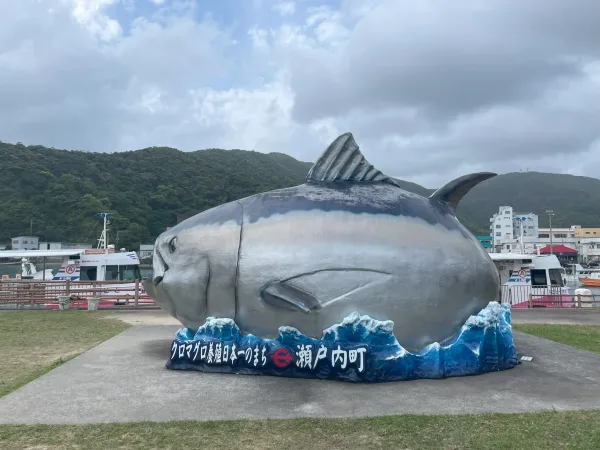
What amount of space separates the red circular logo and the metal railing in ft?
44.5

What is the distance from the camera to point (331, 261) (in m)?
6.57

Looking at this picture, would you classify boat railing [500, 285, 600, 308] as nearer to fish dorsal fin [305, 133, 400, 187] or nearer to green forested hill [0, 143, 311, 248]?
fish dorsal fin [305, 133, 400, 187]

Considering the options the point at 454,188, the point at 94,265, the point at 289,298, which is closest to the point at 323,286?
the point at 289,298

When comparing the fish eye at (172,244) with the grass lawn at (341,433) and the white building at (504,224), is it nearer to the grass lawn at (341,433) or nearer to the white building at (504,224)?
the grass lawn at (341,433)

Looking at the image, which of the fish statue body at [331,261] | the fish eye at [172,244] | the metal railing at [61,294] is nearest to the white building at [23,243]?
the metal railing at [61,294]

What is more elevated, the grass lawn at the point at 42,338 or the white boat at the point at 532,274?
the white boat at the point at 532,274

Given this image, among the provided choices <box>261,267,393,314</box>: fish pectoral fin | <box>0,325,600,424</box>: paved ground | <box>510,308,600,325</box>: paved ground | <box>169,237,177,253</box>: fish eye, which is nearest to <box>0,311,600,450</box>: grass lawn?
<box>0,325,600,424</box>: paved ground

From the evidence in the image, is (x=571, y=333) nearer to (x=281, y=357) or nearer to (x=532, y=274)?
(x=281, y=357)

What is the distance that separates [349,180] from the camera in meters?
7.42

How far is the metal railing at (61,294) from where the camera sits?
1925cm

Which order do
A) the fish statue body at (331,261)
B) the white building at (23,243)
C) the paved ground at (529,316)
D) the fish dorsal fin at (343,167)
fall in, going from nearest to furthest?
1. the fish statue body at (331,261)
2. the fish dorsal fin at (343,167)
3. the paved ground at (529,316)
4. the white building at (23,243)

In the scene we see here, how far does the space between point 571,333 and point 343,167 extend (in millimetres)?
8444

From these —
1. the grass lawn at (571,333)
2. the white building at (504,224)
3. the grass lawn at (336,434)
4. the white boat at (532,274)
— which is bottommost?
the grass lawn at (571,333)

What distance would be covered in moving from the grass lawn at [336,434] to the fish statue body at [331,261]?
169cm
